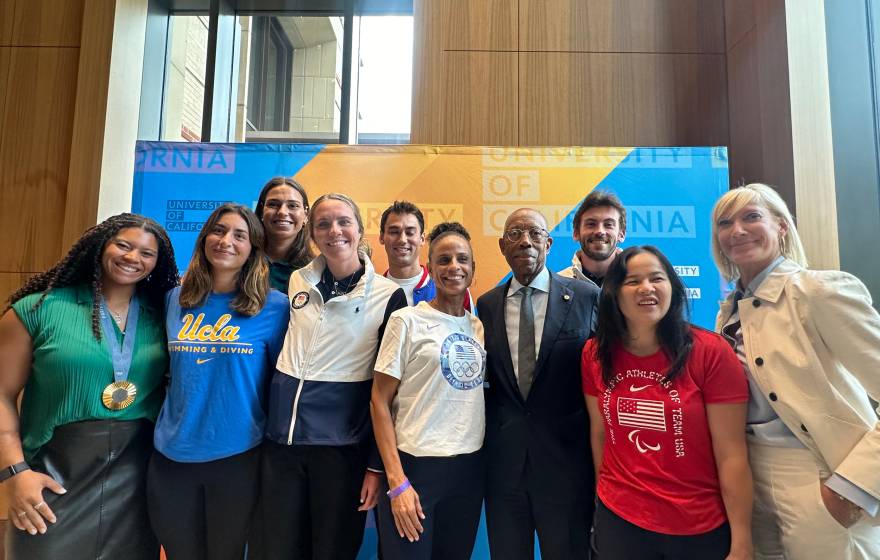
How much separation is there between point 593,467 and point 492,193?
204 cm

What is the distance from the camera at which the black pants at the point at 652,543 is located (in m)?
1.38

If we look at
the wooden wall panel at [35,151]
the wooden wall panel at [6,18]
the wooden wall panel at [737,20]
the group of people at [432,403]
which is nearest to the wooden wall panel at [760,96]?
the wooden wall panel at [737,20]

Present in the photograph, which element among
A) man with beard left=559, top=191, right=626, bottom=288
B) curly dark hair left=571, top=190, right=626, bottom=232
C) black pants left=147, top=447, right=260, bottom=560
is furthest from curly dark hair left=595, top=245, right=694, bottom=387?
black pants left=147, top=447, right=260, bottom=560

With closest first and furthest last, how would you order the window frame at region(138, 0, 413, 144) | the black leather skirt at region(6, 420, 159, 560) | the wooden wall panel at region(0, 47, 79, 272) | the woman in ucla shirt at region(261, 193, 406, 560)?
1. the black leather skirt at region(6, 420, 159, 560)
2. the woman in ucla shirt at region(261, 193, 406, 560)
3. the wooden wall panel at region(0, 47, 79, 272)
4. the window frame at region(138, 0, 413, 144)

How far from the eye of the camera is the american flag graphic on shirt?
1.44 m

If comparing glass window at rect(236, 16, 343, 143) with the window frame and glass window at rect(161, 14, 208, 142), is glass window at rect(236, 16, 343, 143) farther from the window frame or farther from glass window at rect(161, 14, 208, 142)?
glass window at rect(161, 14, 208, 142)

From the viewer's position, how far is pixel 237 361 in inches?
67.2

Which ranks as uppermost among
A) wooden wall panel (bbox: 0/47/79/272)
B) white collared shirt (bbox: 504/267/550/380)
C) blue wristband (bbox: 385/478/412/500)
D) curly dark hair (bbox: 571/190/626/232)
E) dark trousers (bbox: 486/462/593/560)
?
wooden wall panel (bbox: 0/47/79/272)

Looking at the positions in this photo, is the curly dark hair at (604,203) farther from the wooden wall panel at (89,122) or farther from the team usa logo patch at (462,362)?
the wooden wall panel at (89,122)

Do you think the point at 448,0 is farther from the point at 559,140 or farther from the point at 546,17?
the point at 559,140

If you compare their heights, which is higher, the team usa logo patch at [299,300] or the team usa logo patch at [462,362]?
the team usa logo patch at [299,300]

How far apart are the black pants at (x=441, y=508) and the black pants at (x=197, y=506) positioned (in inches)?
20.8

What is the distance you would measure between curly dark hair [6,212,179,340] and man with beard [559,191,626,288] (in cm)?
195

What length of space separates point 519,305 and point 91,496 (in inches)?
68.0
